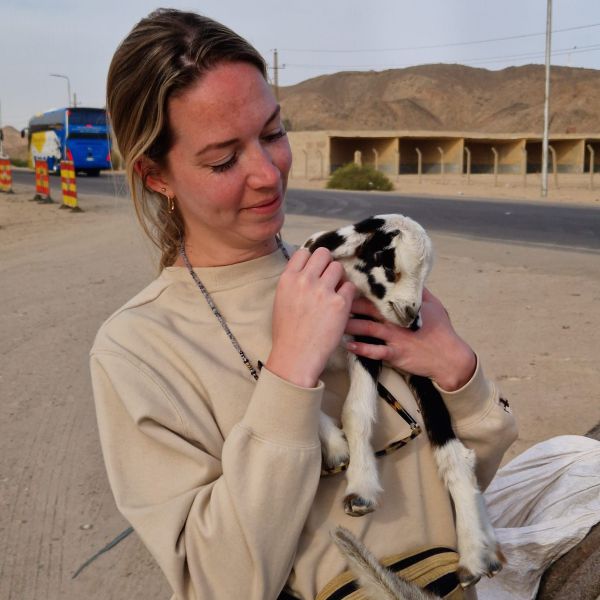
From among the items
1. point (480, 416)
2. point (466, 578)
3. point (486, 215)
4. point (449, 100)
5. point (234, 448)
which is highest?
point (449, 100)

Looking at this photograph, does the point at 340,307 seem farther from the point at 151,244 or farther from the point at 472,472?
the point at 151,244

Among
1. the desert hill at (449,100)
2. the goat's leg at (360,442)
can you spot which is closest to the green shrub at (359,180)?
the goat's leg at (360,442)

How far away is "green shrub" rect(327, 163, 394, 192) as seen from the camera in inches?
1245

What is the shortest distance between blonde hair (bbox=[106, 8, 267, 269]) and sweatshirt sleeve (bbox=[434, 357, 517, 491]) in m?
0.82

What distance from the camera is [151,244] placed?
1.94 m

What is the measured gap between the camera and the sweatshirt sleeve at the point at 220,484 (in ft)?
4.41

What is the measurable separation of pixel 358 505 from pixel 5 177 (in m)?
26.6

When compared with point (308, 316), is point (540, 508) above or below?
below

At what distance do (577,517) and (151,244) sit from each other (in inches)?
51.4

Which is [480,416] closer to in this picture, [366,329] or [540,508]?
[366,329]

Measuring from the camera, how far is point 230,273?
5.67 feet

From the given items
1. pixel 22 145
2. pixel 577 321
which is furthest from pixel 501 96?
pixel 577 321

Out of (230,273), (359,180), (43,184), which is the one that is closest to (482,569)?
(230,273)

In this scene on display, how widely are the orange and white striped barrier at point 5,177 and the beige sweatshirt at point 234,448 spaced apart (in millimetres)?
25232
